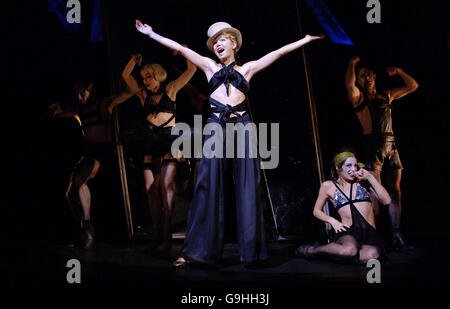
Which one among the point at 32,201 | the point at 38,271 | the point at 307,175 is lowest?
the point at 38,271

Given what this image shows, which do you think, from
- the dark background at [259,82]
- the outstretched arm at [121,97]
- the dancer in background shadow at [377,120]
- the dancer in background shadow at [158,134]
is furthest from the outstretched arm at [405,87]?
the outstretched arm at [121,97]

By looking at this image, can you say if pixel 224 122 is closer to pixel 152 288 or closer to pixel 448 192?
pixel 152 288

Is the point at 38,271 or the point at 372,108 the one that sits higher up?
the point at 372,108

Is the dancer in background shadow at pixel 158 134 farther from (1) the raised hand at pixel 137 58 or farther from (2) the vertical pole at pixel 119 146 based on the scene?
(2) the vertical pole at pixel 119 146

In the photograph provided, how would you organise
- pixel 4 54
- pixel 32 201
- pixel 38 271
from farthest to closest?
pixel 32 201 < pixel 4 54 < pixel 38 271

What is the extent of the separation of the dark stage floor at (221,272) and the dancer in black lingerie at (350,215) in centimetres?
11

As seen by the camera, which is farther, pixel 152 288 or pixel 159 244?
pixel 159 244

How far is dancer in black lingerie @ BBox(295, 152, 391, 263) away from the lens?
3.22 metres

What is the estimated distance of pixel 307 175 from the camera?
4383mm

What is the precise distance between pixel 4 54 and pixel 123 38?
157 centimetres

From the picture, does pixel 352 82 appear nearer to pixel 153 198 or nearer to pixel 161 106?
pixel 161 106

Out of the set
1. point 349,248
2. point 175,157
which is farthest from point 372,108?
point 175,157

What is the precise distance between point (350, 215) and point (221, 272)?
121 cm

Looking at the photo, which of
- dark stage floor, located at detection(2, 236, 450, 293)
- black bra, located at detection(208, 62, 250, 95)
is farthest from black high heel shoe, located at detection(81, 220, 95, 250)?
black bra, located at detection(208, 62, 250, 95)
